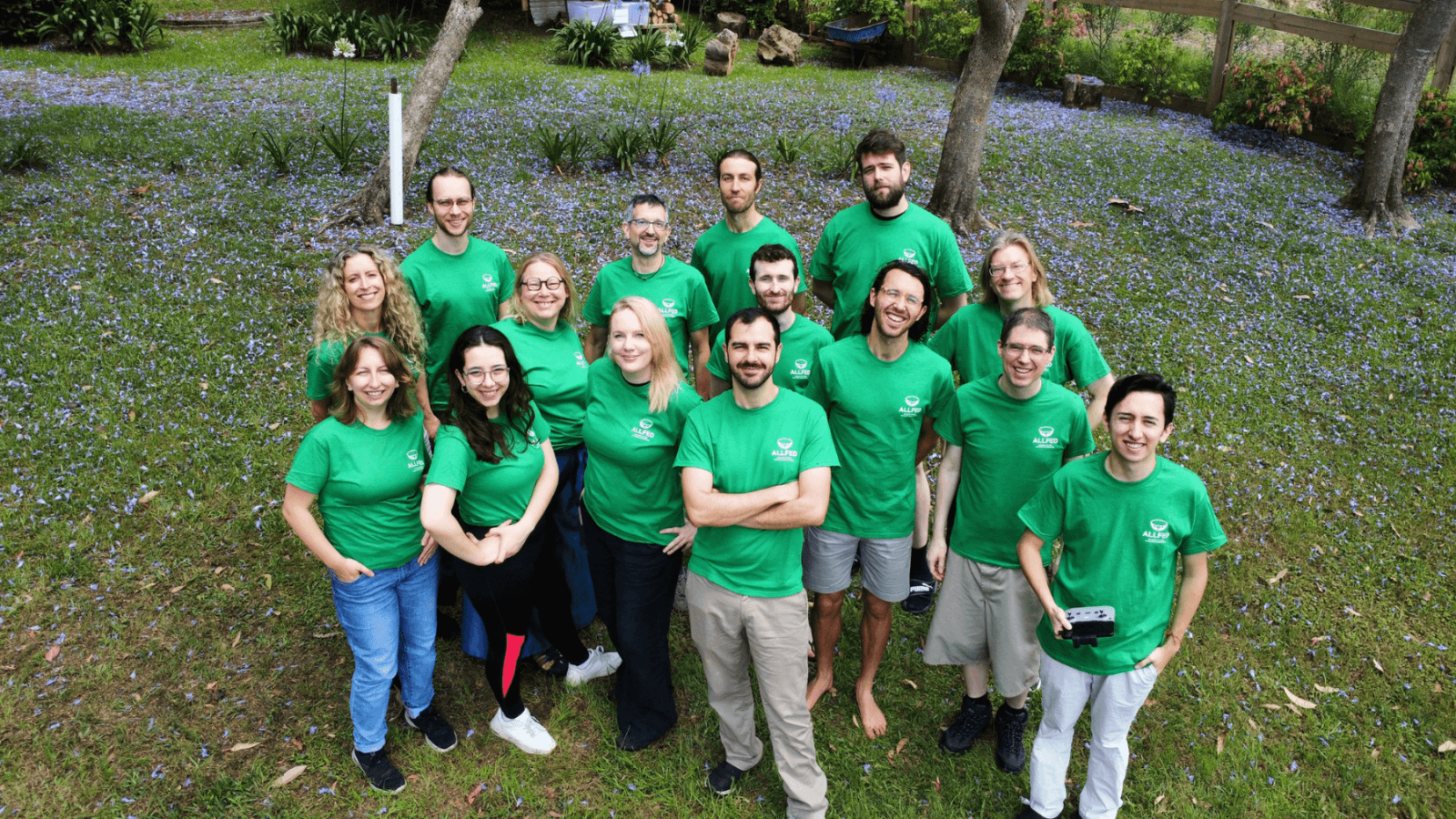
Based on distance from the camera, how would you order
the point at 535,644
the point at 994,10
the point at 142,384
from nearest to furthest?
the point at 535,644, the point at 142,384, the point at 994,10

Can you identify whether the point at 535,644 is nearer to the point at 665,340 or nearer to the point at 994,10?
the point at 665,340

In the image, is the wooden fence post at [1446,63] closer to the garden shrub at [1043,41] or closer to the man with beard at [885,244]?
the garden shrub at [1043,41]

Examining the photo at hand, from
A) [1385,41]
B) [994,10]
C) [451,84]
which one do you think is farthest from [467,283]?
[1385,41]

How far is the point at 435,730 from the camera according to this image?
4.37 metres

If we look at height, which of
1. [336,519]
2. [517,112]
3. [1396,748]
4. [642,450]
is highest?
[517,112]

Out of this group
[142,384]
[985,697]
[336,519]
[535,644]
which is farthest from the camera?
[142,384]

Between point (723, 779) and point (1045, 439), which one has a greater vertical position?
point (1045, 439)

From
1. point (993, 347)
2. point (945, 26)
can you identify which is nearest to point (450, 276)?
point (993, 347)

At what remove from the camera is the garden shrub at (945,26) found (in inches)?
626

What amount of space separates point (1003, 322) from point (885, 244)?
0.79 meters

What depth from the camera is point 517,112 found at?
12.3 metres

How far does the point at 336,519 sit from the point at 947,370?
2753 millimetres

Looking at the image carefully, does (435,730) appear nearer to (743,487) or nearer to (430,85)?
(743,487)

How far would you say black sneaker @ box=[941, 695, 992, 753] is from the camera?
4.49 m
